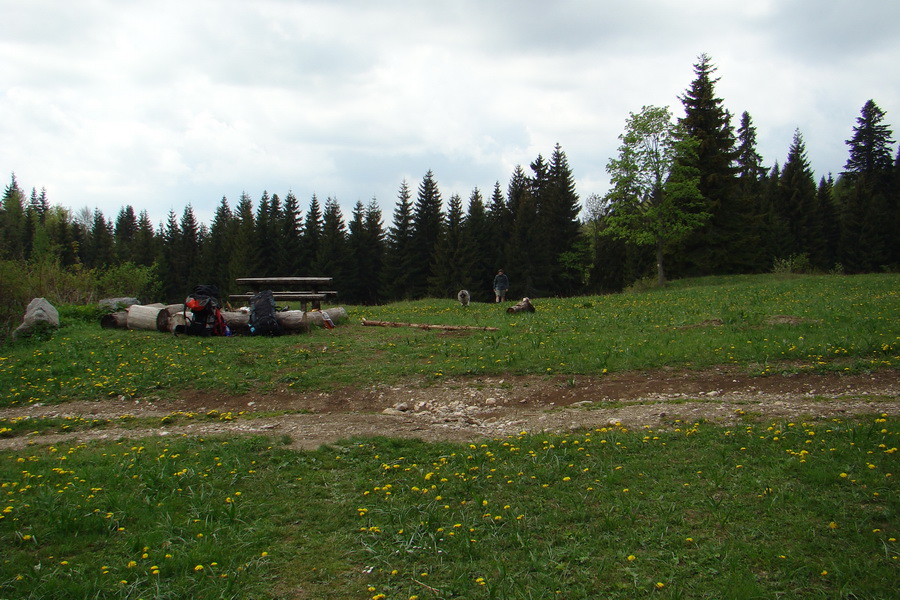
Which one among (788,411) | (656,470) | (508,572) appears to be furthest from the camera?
(788,411)

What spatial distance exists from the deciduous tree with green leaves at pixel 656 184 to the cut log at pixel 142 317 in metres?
31.2

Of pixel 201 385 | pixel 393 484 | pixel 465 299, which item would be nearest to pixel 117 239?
pixel 465 299

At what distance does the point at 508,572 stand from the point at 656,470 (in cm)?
228

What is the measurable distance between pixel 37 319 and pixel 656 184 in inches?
1397

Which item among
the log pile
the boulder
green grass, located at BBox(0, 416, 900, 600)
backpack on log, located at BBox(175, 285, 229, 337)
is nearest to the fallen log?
the log pile

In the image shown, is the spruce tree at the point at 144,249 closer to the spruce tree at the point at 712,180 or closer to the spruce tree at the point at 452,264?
the spruce tree at the point at 452,264

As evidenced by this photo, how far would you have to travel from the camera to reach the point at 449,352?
12.2m

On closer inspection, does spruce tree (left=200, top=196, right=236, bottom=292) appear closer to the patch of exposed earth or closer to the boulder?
the boulder

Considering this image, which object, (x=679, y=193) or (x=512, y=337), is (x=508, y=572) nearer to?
(x=512, y=337)

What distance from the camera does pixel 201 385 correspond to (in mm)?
10586

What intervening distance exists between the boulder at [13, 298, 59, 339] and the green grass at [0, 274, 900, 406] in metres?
0.51

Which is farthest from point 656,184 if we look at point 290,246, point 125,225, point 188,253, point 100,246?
point 125,225

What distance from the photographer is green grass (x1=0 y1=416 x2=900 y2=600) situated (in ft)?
12.4

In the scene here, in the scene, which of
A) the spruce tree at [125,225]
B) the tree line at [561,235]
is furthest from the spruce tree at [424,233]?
the spruce tree at [125,225]
